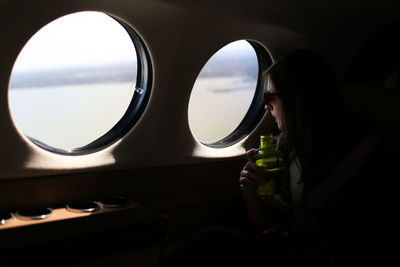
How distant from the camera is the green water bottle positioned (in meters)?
2.02

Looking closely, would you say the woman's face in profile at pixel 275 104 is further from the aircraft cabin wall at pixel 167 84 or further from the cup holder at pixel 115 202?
the cup holder at pixel 115 202

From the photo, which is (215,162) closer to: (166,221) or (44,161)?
(166,221)

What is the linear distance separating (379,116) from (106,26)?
1635mm

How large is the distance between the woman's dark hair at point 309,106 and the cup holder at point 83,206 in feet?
3.60

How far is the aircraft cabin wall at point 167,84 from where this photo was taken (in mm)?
2193

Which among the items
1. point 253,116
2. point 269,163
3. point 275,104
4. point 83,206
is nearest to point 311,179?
point 269,163

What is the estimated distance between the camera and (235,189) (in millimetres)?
3229

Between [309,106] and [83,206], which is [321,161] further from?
[83,206]

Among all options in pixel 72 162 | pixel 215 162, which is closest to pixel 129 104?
pixel 72 162

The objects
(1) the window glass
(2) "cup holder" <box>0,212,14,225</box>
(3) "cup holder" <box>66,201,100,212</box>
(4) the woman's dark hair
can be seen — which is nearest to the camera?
(4) the woman's dark hair

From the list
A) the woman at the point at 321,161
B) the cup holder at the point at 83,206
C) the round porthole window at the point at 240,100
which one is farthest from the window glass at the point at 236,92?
the woman at the point at 321,161

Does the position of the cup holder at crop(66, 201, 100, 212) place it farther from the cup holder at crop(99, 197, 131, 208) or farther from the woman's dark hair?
Result: the woman's dark hair

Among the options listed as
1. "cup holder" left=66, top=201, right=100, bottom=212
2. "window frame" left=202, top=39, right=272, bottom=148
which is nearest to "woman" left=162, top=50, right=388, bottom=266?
"cup holder" left=66, top=201, right=100, bottom=212

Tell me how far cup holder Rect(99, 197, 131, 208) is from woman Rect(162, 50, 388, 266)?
2.53ft
